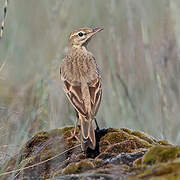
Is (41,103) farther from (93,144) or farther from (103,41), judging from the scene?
(103,41)

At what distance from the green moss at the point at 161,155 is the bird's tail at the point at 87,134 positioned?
88 cm

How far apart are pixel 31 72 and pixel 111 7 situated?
273 centimetres

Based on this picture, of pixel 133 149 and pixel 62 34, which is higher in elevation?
pixel 62 34

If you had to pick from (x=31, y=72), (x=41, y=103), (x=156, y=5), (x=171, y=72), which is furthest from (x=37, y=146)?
(x=156, y=5)

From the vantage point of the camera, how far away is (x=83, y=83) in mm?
5227

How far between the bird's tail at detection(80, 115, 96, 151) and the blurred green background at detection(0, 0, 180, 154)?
17.9 inches

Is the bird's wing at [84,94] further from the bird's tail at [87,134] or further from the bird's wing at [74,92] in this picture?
the bird's tail at [87,134]

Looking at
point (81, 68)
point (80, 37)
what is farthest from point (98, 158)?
point (80, 37)

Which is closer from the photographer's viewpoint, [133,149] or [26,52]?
[133,149]

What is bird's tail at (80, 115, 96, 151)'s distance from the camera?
416cm

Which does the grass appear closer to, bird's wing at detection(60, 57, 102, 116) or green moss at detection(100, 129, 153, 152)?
bird's wing at detection(60, 57, 102, 116)

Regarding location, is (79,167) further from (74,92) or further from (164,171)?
(74,92)

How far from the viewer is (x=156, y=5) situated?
8.28 metres

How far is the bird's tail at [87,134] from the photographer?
416cm
